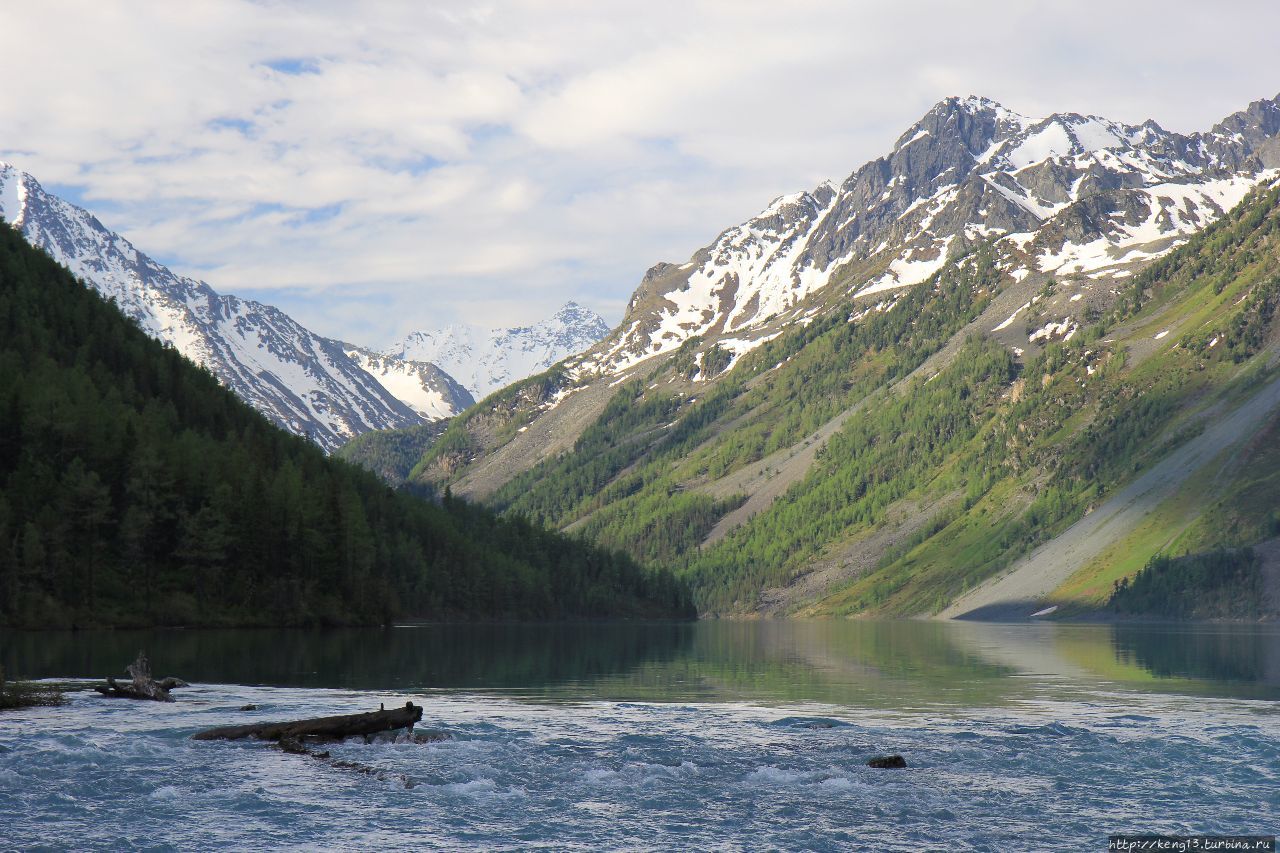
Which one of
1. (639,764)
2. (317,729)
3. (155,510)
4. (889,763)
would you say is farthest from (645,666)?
(889,763)

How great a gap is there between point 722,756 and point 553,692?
27.0 metres

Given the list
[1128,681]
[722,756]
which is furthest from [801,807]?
[1128,681]

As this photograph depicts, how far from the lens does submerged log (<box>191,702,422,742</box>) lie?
157ft

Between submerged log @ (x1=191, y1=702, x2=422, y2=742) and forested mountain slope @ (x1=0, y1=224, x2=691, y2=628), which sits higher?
forested mountain slope @ (x1=0, y1=224, x2=691, y2=628)

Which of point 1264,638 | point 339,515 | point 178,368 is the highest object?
point 178,368

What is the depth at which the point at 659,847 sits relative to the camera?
3344 centimetres

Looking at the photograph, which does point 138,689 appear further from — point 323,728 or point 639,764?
point 639,764

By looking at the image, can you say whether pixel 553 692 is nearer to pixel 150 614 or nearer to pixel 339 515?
pixel 150 614

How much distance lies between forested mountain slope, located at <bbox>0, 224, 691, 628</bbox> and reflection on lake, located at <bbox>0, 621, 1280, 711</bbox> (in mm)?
6658

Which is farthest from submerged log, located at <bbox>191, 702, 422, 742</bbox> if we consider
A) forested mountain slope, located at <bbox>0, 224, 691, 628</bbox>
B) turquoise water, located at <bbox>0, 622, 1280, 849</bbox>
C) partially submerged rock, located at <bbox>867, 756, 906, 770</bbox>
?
forested mountain slope, located at <bbox>0, 224, 691, 628</bbox>

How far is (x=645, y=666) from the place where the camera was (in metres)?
101

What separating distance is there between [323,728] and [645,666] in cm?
5470

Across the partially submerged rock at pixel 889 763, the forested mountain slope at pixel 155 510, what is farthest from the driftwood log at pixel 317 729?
the forested mountain slope at pixel 155 510

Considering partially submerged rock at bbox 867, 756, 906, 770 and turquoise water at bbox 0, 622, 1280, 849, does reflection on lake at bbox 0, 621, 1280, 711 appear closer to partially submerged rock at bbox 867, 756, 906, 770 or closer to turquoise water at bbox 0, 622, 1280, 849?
turquoise water at bbox 0, 622, 1280, 849
